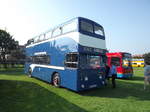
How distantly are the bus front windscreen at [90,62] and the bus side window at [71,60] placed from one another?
34 cm

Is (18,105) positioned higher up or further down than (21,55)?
further down

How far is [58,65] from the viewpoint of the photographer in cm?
913

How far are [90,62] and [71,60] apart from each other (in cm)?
114

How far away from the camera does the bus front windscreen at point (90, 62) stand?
7.66 metres

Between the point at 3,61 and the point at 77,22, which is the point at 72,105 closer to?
the point at 77,22

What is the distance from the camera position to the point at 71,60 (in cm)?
794

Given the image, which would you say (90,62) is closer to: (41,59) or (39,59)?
(41,59)

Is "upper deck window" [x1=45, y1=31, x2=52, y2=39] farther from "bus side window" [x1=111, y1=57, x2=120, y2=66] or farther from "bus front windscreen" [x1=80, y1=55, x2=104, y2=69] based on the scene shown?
"bus side window" [x1=111, y1=57, x2=120, y2=66]

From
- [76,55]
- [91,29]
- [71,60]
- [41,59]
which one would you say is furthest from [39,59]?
[91,29]

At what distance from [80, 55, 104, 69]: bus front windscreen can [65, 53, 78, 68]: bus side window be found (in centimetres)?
34

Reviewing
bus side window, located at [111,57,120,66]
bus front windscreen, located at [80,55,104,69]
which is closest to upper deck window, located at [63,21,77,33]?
bus front windscreen, located at [80,55,104,69]

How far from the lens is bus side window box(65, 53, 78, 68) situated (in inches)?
301

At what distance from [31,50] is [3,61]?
59.0 feet

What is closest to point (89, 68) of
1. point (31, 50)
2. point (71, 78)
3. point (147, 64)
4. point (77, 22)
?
point (71, 78)
